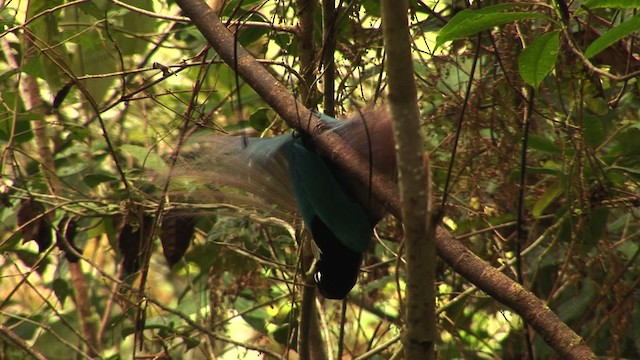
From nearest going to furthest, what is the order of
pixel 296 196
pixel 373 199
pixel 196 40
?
pixel 373 199 < pixel 296 196 < pixel 196 40

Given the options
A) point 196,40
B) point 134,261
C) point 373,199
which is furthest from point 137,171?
point 373,199

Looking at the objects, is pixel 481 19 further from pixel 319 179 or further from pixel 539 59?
pixel 319 179

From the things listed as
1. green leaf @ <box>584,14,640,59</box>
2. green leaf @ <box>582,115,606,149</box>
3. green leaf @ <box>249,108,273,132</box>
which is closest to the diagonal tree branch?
green leaf @ <box>584,14,640,59</box>

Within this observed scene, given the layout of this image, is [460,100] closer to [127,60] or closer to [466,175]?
[466,175]

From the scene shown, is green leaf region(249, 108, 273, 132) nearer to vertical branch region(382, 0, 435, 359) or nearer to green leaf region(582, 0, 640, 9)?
green leaf region(582, 0, 640, 9)

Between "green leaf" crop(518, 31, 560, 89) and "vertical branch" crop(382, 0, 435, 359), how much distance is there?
1.75ft

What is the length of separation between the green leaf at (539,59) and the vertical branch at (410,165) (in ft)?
1.75

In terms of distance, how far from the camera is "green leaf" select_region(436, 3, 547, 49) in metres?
1.46

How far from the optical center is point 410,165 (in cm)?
109

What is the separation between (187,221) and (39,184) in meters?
0.85

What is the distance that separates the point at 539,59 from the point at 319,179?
1.65 feet

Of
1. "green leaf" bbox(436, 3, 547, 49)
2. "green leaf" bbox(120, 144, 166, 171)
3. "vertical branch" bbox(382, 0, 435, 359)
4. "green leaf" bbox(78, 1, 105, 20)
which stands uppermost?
"green leaf" bbox(78, 1, 105, 20)

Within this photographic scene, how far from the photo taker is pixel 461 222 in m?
2.54

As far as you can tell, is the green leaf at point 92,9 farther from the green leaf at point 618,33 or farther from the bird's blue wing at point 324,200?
the green leaf at point 618,33
